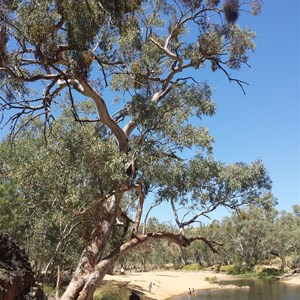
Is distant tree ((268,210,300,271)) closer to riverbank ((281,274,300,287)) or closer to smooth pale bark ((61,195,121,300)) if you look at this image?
riverbank ((281,274,300,287))

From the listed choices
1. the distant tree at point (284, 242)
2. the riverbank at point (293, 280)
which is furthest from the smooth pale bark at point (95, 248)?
the distant tree at point (284, 242)

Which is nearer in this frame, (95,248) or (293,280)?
(95,248)

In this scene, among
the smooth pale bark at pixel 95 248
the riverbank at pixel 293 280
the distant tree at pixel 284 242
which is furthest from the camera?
the distant tree at pixel 284 242

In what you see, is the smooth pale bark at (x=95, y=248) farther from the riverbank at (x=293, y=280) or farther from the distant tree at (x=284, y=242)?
the distant tree at (x=284, y=242)

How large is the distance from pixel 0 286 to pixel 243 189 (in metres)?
9.02

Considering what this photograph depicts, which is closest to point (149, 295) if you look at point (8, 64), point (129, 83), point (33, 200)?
point (33, 200)

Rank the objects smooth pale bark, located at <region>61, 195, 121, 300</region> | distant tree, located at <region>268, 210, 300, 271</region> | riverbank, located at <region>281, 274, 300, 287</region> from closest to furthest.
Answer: smooth pale bark, located at <region>61, 195, 121, 300</region> < riverbank, located at <region>281, 274, 300, 287</region> < distant tree, located at <region>268, 210, 300, 271</region>

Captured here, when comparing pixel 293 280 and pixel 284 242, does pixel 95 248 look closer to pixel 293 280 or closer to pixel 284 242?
pixel 293 280

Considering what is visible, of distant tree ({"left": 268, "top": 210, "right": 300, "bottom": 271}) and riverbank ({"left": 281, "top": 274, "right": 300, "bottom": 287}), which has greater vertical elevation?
distant tree ({"left": 268, "top": 210, "right": 300, "bottom": 271})

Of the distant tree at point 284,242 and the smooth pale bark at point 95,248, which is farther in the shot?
the distant tree at point 284,242

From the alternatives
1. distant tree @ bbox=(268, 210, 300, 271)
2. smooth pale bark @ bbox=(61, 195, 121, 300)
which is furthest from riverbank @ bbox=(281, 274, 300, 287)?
smooth pale bark @ bbox=(61, 195, 121, 300)

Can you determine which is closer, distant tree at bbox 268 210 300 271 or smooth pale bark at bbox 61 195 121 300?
smooth pale bark at bbox 61 195 121 300

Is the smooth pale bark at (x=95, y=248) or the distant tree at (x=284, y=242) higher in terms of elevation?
the distant tree at (x=284, y=242)

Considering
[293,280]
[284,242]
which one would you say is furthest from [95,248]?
[284,242]
